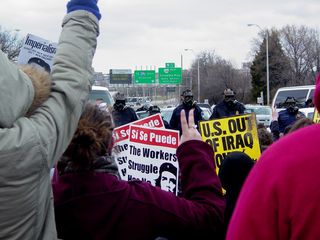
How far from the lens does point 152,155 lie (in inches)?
200

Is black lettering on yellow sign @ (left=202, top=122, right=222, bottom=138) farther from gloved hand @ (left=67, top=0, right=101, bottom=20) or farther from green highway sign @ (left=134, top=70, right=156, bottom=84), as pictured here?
green highway sign @ (left=134, top=70, right=156, bottom=84)

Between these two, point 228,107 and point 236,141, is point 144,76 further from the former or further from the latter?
point 236,141

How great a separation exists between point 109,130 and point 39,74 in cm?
51

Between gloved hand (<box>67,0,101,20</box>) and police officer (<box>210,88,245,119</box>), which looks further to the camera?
police officer (<box>210,88,245,119</box>)

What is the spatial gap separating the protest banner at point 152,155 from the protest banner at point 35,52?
143 cm

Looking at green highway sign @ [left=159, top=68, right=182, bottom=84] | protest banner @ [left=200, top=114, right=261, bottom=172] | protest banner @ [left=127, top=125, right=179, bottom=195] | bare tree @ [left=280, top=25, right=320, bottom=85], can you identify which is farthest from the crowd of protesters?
bare tree @ [left=280, top=25, right=320, bottom=85]

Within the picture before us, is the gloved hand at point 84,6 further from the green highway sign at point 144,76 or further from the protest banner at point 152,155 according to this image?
the green highway sign at point 144,76

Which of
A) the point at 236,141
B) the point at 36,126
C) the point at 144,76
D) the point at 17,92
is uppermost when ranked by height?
the point at 144,76

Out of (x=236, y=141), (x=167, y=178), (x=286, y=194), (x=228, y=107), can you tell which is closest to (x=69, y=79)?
(x=286, y=194)

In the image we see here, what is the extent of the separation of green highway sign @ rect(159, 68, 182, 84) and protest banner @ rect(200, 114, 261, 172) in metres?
48.5

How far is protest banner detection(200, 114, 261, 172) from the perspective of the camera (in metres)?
6.23

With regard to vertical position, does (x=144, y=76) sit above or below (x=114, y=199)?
above

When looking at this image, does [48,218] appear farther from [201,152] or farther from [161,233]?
[201,152]

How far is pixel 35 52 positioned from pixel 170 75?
1952 inches
